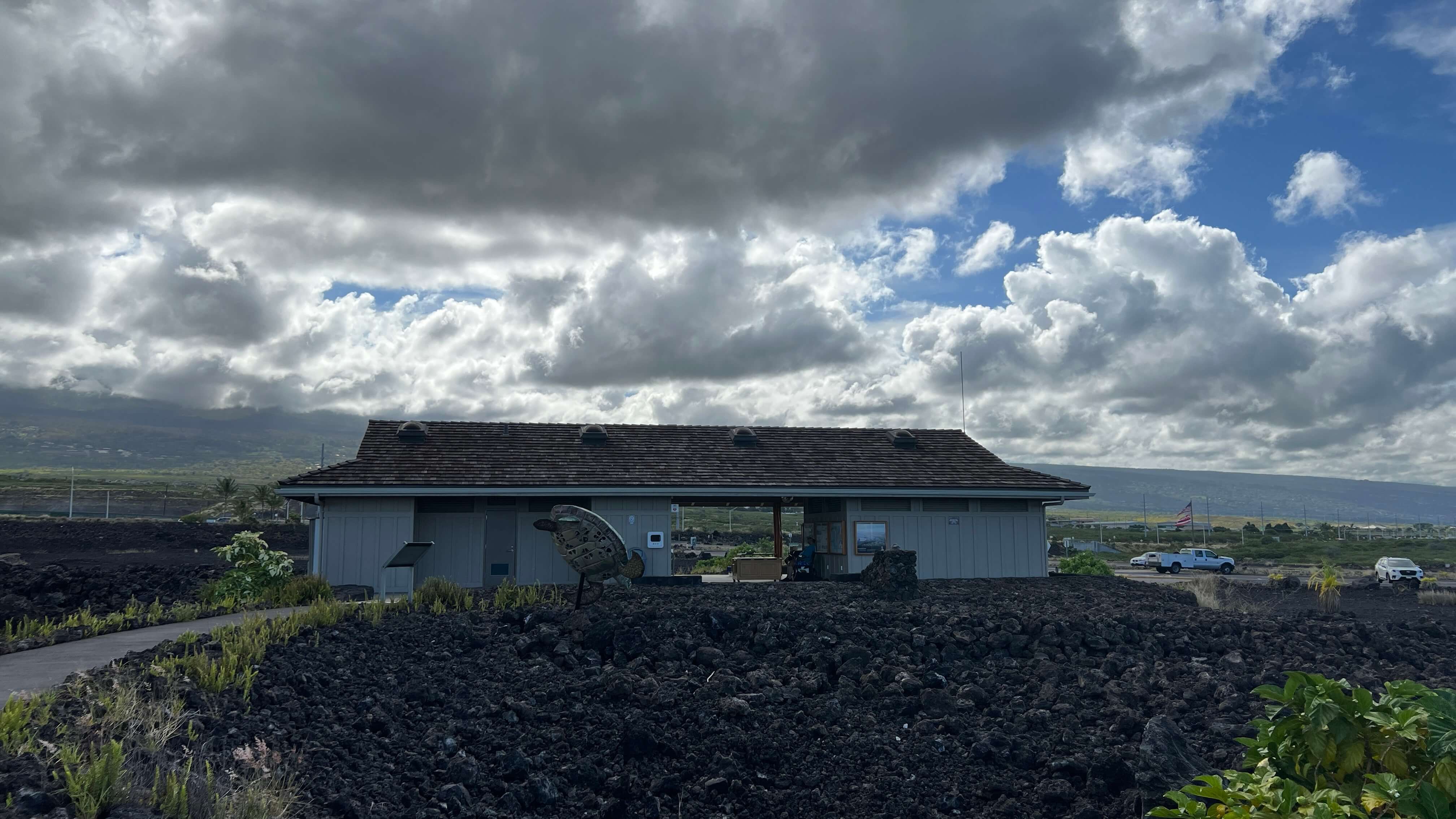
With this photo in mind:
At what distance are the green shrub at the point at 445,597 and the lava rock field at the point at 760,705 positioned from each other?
920 mm

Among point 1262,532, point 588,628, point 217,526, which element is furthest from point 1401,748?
point 1262,532

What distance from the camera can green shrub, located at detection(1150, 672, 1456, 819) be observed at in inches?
178

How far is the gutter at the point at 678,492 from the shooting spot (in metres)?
21.8

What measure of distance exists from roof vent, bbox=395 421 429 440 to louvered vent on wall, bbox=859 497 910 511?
1204cm

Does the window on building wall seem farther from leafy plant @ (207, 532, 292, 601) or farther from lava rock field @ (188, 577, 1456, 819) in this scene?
leafy plant @ (207, 532, 292, 601)

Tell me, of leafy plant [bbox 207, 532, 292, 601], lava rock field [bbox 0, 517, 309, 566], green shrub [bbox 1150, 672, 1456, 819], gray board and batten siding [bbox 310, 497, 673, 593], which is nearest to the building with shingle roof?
gray board and batten siding [bbox 310, 497, 673, 593]

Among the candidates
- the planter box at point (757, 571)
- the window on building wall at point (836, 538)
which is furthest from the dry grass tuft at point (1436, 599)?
the planter box at point (757, 571)

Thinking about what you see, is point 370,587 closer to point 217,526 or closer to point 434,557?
point 434,557

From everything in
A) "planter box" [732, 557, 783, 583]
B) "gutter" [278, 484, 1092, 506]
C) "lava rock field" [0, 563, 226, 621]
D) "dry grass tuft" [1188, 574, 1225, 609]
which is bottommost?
"lava rock field" [0, 563, 226, 621]

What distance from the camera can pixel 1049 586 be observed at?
2316cm

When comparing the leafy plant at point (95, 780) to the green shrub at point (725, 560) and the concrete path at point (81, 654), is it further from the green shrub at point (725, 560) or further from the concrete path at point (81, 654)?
the green shrub at point (725, 560)

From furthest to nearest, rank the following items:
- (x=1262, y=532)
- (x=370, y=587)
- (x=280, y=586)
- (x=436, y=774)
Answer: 1. (x=1262, y=532)
2. (x=370, y=587)
3. (x=280, y=586)
4. (x=436, y=774)

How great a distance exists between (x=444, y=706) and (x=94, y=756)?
13.3ft

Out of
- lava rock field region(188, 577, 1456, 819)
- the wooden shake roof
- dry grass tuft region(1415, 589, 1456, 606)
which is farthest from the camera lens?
dry grass tuft region(1415, 589, 1456, 606)
